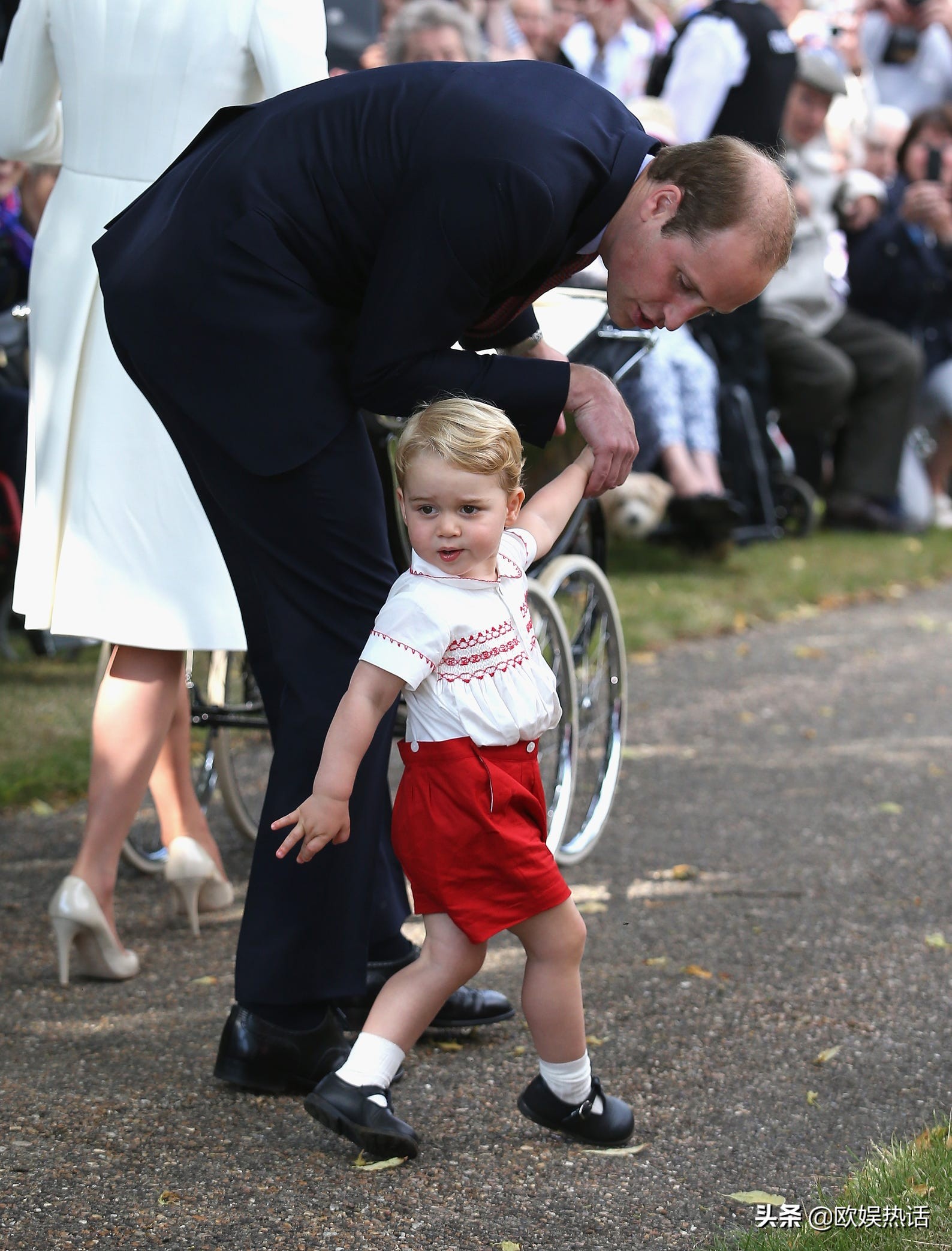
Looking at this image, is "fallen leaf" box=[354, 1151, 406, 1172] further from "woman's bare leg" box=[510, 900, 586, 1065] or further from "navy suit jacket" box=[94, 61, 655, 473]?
"navy suit jacket" box=[94, 61, 655, 473]

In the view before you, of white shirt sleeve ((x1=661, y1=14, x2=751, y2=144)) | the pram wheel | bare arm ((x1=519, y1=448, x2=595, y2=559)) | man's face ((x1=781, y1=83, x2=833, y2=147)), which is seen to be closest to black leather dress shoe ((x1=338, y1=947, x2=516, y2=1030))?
bare arm ((x1=519, y1=448, x2=595, y2=559))

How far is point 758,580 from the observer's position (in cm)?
838

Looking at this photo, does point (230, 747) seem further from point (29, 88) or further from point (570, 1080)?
point (570, 1080)

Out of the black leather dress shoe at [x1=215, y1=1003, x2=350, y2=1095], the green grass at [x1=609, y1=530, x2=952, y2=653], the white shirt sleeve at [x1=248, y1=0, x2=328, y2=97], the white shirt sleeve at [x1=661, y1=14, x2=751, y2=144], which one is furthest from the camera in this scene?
the white shirt sleeve at [x1=661, y1=14, x2=751, y2=144]

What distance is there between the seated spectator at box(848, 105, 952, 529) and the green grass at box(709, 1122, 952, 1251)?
26.7 ft

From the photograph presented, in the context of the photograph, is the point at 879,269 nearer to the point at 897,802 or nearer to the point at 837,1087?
the point at 897,802

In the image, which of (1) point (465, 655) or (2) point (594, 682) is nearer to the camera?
(1) point (465, 655)

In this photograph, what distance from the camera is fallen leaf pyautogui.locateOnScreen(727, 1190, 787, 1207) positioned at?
8.12 ft

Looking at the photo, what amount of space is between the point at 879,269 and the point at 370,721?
8.35 m

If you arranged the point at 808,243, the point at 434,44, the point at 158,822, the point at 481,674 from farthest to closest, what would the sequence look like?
the point at 808,243 < the point at 434,44 < the point at 158,822 < the point at 481,674

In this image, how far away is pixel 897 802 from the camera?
4.89 meters

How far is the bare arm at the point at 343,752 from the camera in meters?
2.41

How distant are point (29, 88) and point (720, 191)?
5.66 ft

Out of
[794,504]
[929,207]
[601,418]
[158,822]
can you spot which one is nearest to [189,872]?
[158,822]
